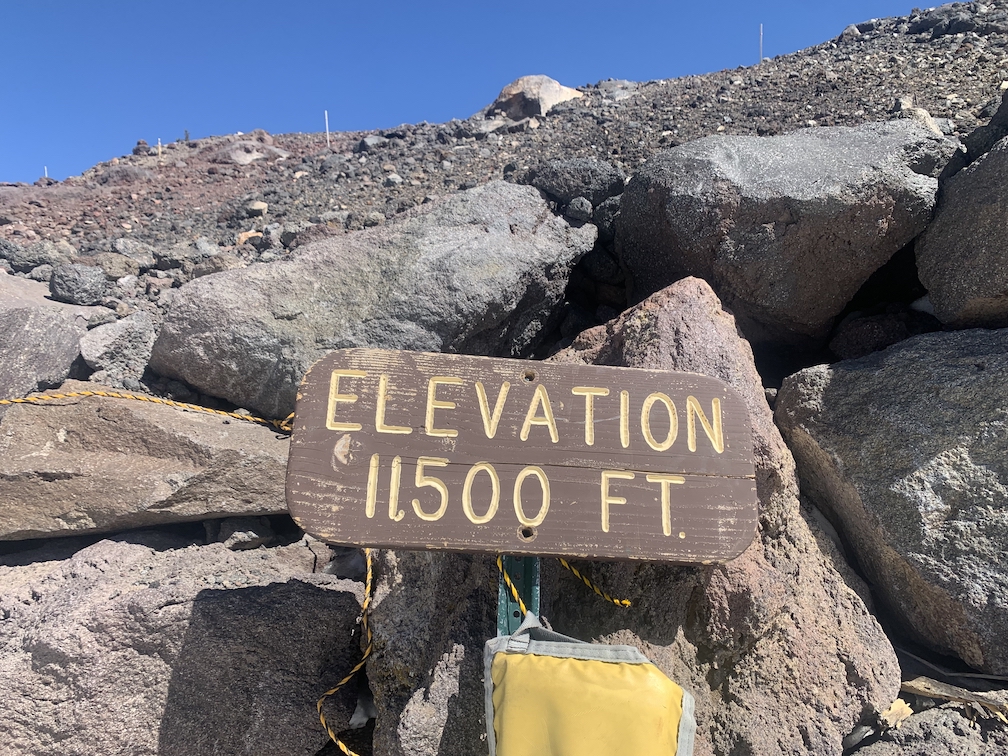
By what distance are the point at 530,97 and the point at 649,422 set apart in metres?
10.5

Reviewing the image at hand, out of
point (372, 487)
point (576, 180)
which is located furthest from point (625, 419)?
point (576, 180)

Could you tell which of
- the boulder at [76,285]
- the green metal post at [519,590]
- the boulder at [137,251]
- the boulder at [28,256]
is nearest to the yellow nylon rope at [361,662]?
the green metal post at [519,590]

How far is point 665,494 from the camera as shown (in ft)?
6.09

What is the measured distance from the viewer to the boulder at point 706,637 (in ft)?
6.77

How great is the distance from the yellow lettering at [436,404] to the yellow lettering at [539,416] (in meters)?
0.20

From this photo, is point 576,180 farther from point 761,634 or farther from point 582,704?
point 582,704

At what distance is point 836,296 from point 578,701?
99.4 inches

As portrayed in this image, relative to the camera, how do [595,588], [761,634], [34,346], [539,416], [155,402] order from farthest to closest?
[34,346] → [155,402] → [761,634] → [595,588] → [539,416]

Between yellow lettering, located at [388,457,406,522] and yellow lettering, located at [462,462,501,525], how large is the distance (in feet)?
0.57

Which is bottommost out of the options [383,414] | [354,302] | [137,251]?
[383,414]

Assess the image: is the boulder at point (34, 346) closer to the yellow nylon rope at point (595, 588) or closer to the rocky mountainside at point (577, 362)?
the rocky mountainside at point (577, 362)

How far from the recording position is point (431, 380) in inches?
74.5

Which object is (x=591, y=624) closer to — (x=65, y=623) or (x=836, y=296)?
(x=65, y=623)

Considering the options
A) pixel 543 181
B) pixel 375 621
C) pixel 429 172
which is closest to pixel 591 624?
pixel 375 621
